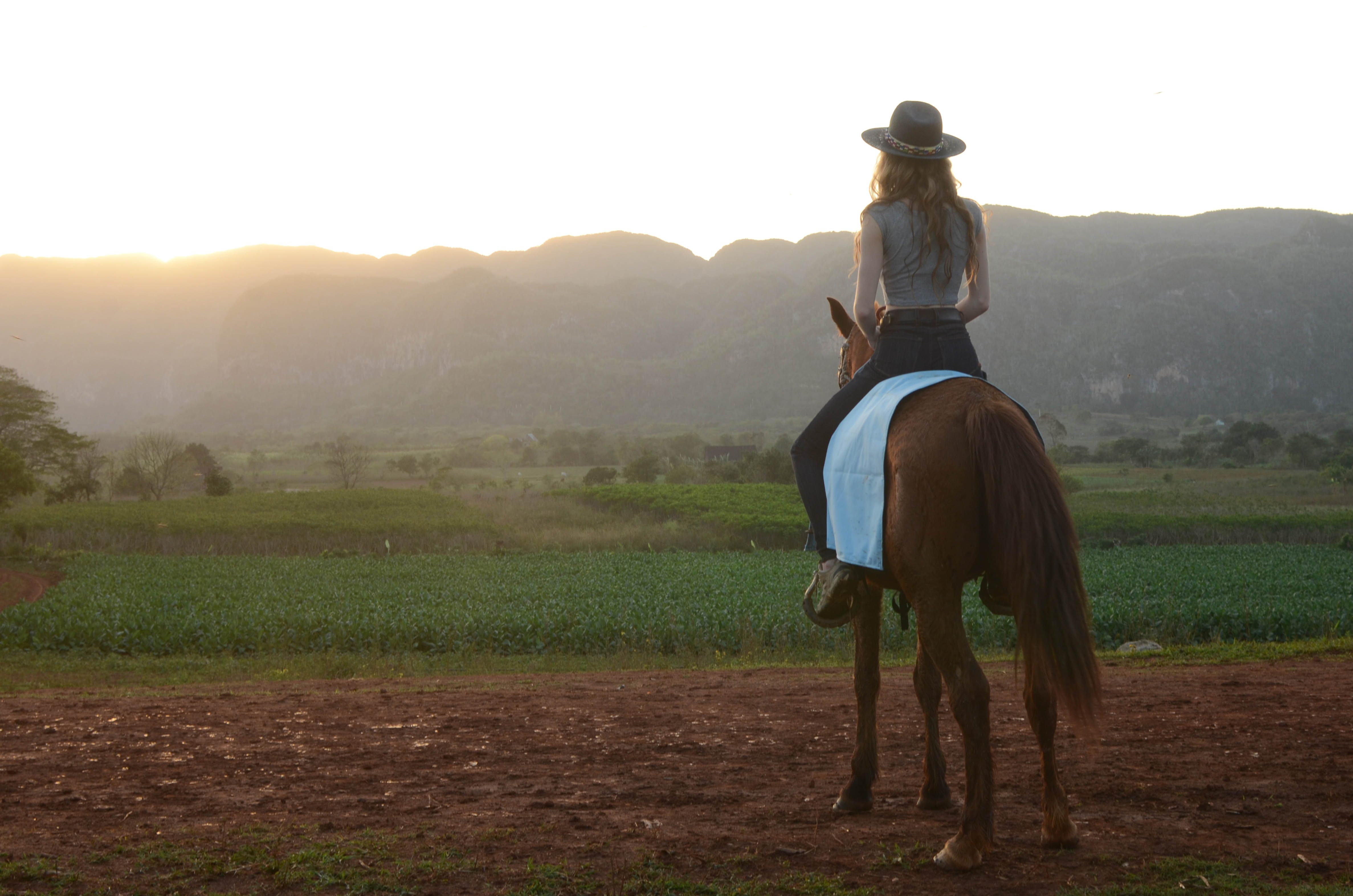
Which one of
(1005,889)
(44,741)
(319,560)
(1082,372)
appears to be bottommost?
(319,560)

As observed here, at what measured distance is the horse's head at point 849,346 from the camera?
5539 millimetres

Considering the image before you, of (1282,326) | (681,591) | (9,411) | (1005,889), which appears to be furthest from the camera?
(1282,326)

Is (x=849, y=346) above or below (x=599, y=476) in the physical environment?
above

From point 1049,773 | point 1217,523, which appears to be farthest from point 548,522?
point 1049,773

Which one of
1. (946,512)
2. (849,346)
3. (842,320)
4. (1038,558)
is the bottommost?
(1038,558)

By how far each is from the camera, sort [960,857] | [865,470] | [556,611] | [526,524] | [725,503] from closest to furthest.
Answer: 1. [960,857]
2. [865,470]
3. [556,611]
4. [526,524]
5. [725,503]

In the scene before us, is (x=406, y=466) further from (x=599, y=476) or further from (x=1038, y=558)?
(x=1038, y=558)

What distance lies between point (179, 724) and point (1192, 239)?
181242 mm

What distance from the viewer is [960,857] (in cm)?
391

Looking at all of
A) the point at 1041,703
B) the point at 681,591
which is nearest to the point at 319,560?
the point at 681,591

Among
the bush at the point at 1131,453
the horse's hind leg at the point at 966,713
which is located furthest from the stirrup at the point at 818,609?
the bush at the point at 1131,453

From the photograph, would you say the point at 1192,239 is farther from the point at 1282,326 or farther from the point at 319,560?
the point at 319,560

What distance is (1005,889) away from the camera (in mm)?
3732

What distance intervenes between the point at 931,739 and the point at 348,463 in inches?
2870
